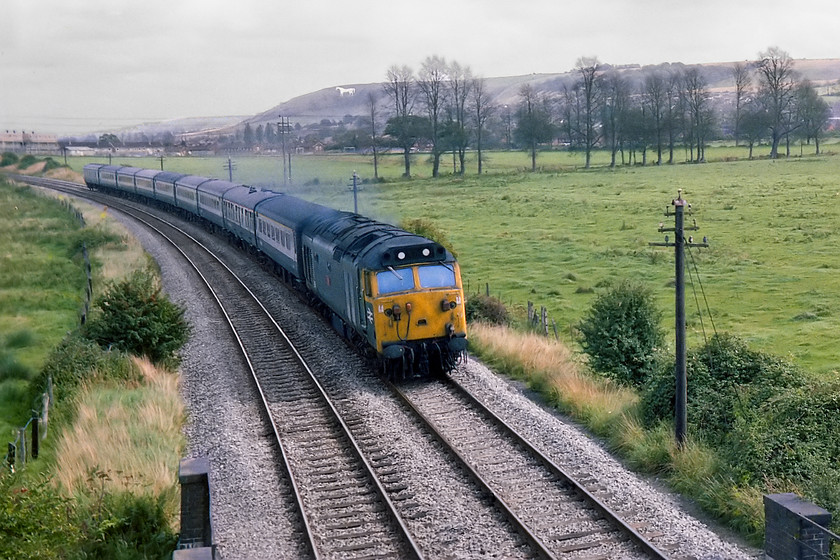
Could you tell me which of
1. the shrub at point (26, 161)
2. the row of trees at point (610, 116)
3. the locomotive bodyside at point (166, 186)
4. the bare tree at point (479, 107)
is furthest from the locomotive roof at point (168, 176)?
the shrub at point (26, 161)

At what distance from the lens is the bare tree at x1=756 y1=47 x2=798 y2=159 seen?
97.5 m

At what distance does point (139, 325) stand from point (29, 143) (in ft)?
400

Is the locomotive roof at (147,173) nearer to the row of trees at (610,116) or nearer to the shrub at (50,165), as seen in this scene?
the row of trees at (610,116)

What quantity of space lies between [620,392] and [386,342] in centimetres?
474

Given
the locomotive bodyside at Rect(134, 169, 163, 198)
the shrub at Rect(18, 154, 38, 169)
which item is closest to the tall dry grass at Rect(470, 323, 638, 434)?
the locomotive bodyside at Rect(134, 169, 163, 198)

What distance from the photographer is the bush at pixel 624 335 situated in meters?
19.8

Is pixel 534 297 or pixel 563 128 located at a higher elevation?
pixel 563 128

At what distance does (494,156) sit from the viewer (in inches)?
4587

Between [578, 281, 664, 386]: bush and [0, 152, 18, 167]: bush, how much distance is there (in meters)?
116

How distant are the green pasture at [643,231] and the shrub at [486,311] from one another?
2035 millimetres

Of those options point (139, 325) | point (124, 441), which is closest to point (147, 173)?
point (139, 325)

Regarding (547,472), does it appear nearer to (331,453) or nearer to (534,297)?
(331,453)

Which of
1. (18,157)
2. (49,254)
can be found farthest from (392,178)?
(18,157)

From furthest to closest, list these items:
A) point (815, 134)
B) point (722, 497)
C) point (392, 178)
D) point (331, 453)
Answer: point (815, 134) → point (392, 178) → point (331, 453) → point (722, 497)
